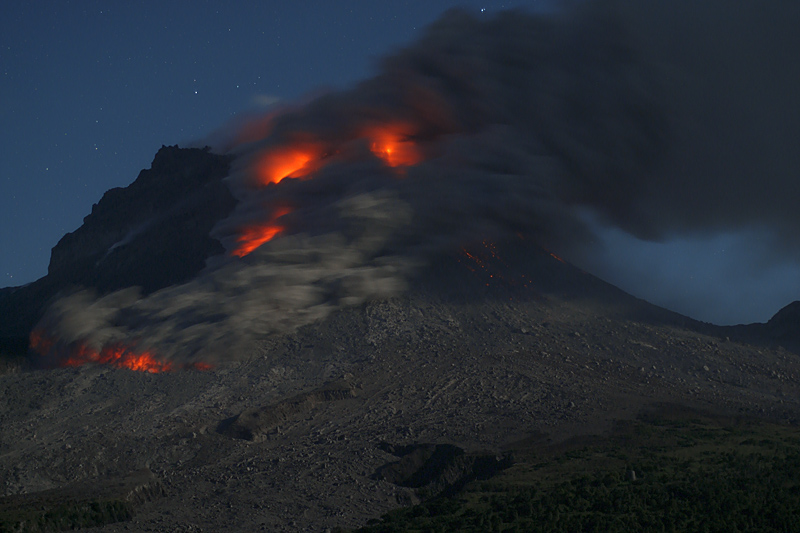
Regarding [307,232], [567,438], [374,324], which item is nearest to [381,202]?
[307,232]

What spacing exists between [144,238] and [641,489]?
6834 cm

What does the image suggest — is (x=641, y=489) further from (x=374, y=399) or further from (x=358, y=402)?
(x=358, y=402)

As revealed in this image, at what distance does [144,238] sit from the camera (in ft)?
285

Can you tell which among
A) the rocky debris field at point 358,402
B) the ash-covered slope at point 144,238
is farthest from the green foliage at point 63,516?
the ash-covered slope at point 144,238

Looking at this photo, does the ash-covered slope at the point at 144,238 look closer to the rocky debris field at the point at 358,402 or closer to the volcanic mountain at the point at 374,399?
the volcanic mountain at the point at 374,399

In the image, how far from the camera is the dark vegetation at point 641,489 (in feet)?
95.5

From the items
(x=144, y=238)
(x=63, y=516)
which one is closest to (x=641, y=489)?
(x=63, y=516)

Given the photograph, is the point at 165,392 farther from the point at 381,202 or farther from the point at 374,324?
the point at 381,202

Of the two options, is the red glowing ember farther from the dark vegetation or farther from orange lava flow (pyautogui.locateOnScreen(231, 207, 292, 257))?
the dark vegetation

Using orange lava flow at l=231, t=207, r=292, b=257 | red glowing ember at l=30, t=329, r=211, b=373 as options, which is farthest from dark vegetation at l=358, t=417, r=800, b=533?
orange lava flow at l=231, t=207, r=292, b=257

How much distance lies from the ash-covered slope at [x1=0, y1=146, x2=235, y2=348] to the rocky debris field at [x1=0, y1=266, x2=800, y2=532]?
22.8 metres

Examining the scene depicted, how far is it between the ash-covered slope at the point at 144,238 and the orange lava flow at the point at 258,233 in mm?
2782

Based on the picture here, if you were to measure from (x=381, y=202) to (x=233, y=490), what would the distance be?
131 feet

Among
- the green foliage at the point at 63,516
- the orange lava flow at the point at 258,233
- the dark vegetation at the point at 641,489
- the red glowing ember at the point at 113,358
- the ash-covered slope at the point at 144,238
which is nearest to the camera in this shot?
the dark vegetation at the point at 641,489
